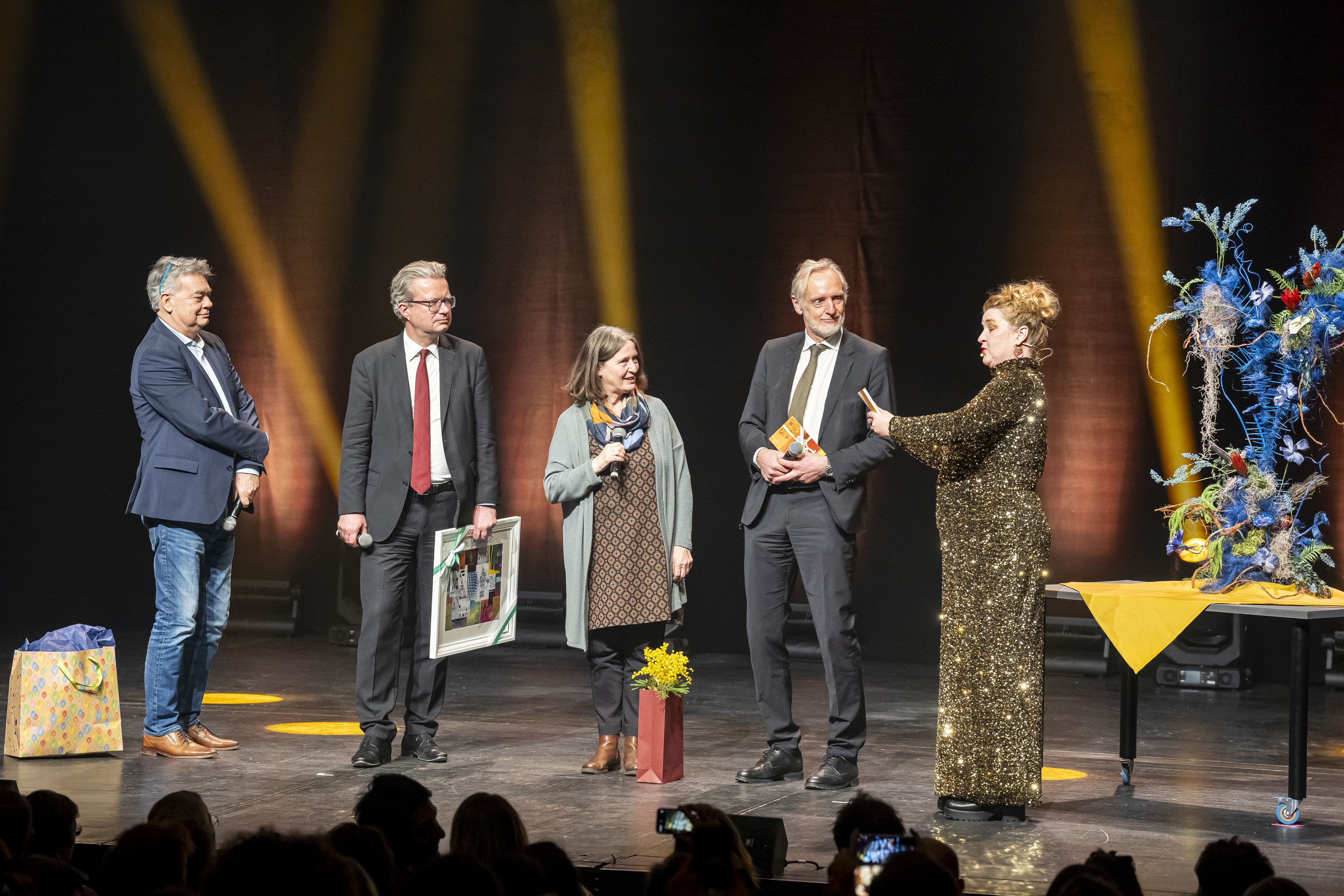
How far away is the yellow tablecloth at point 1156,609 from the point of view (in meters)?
4.13

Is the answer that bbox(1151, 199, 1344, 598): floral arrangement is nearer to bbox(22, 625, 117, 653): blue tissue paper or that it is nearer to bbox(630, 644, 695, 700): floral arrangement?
bbox(630, 644, 695, 700): floral arrangement

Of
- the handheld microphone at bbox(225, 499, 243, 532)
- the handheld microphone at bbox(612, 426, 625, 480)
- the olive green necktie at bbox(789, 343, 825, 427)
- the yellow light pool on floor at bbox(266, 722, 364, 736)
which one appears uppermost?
the olive green necktie at bbox(789, 343, 825, 427)

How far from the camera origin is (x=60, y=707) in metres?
4.83

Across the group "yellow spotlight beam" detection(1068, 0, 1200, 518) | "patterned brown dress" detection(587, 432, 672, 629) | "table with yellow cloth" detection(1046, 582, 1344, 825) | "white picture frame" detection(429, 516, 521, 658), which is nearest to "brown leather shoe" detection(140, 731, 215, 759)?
"white picture frame" detection(429, 516, 521, 658)

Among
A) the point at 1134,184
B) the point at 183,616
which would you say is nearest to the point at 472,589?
the point at 183,616

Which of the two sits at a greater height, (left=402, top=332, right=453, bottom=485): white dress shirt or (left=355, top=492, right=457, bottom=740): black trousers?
(left=402, top=332, right=453, bottom=485): white dress shirt

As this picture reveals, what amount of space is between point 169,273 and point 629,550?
1790 mm

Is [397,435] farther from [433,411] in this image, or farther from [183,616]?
[183,616]

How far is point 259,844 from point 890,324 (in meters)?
6.25

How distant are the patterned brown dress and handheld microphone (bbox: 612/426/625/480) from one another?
0.05ft

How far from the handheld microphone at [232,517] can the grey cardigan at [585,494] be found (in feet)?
3.43

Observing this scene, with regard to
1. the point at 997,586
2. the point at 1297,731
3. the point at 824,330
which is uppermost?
the point at 824,330

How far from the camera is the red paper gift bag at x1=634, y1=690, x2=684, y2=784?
4477mm

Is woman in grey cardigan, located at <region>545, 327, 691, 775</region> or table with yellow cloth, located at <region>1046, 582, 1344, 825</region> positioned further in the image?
woman in grey cardigan, located at <region>545, 327, 691, 775</region>
